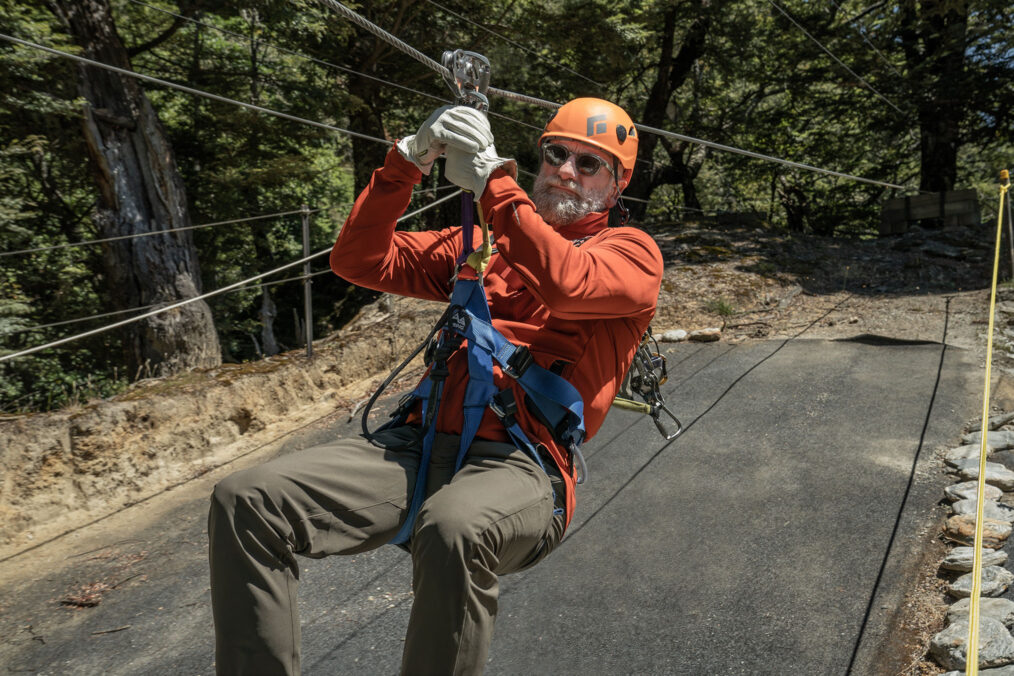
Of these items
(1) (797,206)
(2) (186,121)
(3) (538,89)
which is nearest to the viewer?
(2) (186,121)

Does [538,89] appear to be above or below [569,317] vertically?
above

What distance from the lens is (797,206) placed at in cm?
1816

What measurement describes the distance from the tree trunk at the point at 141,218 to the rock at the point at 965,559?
7.10m

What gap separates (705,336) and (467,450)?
6.35m

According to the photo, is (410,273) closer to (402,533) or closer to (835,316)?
(402,533)

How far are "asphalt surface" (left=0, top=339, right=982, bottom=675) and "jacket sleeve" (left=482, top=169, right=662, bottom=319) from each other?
1974 millimetres

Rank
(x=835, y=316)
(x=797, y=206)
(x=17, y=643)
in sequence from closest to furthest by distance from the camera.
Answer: (x=17, y=643), (x=835, y=316), (x=797, y=206)

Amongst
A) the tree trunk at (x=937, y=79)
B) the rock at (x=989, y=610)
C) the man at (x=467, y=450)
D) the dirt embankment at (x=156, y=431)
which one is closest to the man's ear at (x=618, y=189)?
the man at (x=467, y=450)

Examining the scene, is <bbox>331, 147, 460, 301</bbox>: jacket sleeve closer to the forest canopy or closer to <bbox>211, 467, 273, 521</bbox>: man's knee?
<bbox>211, 467, 273, 521</bbox>: man's knee

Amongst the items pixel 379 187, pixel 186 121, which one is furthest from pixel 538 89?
pixel 379 187

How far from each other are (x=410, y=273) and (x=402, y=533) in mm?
1037

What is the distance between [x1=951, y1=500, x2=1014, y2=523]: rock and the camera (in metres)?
4.20

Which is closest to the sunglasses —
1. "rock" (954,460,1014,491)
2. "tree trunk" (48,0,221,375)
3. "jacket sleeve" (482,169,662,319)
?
"jacket sleeve" (482,169,662,319)

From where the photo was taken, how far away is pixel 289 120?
1070 cm
